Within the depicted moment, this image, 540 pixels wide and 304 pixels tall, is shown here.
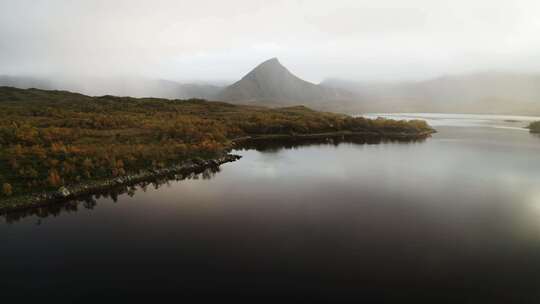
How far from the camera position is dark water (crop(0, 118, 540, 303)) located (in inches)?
542

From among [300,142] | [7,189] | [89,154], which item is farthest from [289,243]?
[300,142]

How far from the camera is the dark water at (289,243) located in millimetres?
13773

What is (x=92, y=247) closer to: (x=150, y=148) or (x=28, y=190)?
(x=28, y=190)

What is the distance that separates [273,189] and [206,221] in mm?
9856

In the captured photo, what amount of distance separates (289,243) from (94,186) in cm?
1979

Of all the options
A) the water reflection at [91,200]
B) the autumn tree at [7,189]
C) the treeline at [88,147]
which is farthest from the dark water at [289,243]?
the treeline at [88,147]

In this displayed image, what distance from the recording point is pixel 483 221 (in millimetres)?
21328

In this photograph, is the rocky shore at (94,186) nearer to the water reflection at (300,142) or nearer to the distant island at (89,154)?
the distant island at (89,154)

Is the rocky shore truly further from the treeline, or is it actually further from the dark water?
the dark water

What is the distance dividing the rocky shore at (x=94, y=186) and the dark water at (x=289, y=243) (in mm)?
1719

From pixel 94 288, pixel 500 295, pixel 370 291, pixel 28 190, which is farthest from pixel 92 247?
pixel 500 295

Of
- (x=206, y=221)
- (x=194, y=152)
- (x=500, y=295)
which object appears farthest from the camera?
(x=194, y=152)

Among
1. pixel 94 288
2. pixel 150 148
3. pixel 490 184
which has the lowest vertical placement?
pixel 94 288

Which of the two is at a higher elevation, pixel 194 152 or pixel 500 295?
pixel 194 152
